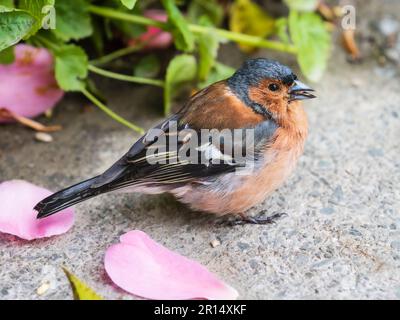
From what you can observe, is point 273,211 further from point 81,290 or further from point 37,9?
point 37,9

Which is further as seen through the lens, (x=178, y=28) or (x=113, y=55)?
(x=113, y=55)

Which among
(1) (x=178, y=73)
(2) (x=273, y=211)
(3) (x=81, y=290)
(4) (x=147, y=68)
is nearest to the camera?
(3) (x=81, y=290)

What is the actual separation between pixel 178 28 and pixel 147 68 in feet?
1.60

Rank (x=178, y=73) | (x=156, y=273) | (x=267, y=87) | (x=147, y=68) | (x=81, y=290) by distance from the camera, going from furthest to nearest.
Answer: (x=147, y=68)
(x=178, y=73)
(x=267, y=87)
(x=156, y=273)
(x=81, y=290)

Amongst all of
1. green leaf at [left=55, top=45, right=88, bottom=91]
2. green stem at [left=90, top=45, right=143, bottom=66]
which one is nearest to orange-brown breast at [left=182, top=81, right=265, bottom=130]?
green leaf at [left=55, top=45, right=88, bottom=91]

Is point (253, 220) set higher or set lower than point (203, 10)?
lower

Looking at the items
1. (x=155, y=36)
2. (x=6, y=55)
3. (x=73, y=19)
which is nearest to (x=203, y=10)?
(x=155, y=36)

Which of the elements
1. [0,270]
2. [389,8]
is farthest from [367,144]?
[0,270]

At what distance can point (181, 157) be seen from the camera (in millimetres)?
2592

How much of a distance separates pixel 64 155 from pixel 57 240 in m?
0.61

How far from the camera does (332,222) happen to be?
2727 mm

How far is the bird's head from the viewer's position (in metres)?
2.70

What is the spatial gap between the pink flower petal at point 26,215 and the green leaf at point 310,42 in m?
1.41

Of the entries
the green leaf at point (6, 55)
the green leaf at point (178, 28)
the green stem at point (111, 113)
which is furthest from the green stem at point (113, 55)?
the green leaf at point (6, 55)
